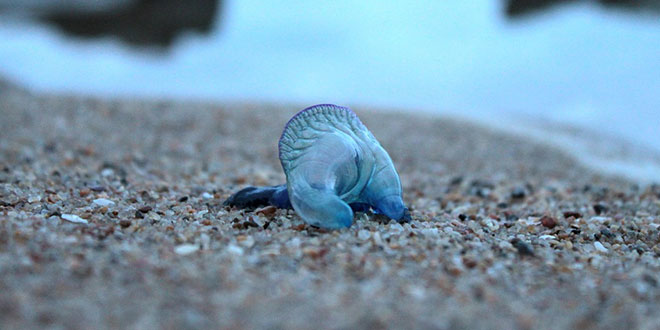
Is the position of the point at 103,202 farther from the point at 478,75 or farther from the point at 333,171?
the point at 478,75

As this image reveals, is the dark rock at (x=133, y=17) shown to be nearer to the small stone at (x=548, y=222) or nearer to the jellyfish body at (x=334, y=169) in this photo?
the jellyfish body at (x=334, y=169)

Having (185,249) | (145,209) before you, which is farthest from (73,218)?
(185,249)

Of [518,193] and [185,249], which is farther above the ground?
[185,249]

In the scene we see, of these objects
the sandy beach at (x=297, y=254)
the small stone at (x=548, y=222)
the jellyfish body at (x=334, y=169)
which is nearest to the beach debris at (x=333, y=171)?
the jellyfish body at (x=334, y=169)

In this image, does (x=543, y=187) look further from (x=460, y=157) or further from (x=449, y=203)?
(x=460, y=157)

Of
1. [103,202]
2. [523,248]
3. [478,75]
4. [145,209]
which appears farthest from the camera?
[478,75]

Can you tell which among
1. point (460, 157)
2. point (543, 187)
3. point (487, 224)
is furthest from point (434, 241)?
point (460, 157)

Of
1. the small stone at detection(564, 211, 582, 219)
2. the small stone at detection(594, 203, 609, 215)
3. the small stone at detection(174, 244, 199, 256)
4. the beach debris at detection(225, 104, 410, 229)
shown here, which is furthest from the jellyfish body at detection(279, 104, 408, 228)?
the small stone at detection(594, 203, 609, 215)

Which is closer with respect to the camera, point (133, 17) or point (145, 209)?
point (145, 209)
